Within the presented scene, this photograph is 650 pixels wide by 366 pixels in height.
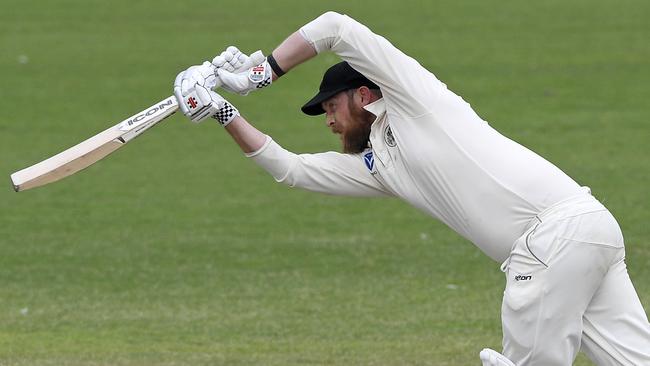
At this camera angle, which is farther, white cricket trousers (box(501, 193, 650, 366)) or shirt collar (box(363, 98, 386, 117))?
shirt collar (box(363, 98, 386, 117))

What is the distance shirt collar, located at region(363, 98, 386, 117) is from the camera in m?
5.88

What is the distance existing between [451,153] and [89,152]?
1.55 metres

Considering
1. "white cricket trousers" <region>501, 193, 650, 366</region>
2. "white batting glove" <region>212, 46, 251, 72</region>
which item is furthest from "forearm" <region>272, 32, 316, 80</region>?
"white cricket trousers" <region>501, 193, 650, 366</region>

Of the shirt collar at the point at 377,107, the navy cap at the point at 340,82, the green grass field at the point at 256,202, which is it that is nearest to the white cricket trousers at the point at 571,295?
the shirt collar at the point at 377,107

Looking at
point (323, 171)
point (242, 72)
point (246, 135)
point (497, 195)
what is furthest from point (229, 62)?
point (497, 195)

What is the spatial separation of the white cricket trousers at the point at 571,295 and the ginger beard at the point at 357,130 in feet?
2.79

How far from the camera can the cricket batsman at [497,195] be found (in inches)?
214

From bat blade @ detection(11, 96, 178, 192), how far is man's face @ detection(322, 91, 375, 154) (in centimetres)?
66

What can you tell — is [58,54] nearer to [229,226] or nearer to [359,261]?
[229,226]

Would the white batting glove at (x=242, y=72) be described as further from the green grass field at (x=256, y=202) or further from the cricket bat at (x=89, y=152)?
the green grass field at (x=256, y=202)

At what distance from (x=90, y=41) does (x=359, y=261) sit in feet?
44.7

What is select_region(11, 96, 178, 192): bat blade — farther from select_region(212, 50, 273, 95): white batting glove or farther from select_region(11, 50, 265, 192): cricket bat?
select_region(212, 50, 273, 95): white batting glove

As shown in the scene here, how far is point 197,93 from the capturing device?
5.73 m

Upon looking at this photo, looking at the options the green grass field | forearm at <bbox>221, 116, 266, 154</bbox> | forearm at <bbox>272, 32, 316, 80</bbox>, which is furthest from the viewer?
the green grass field
